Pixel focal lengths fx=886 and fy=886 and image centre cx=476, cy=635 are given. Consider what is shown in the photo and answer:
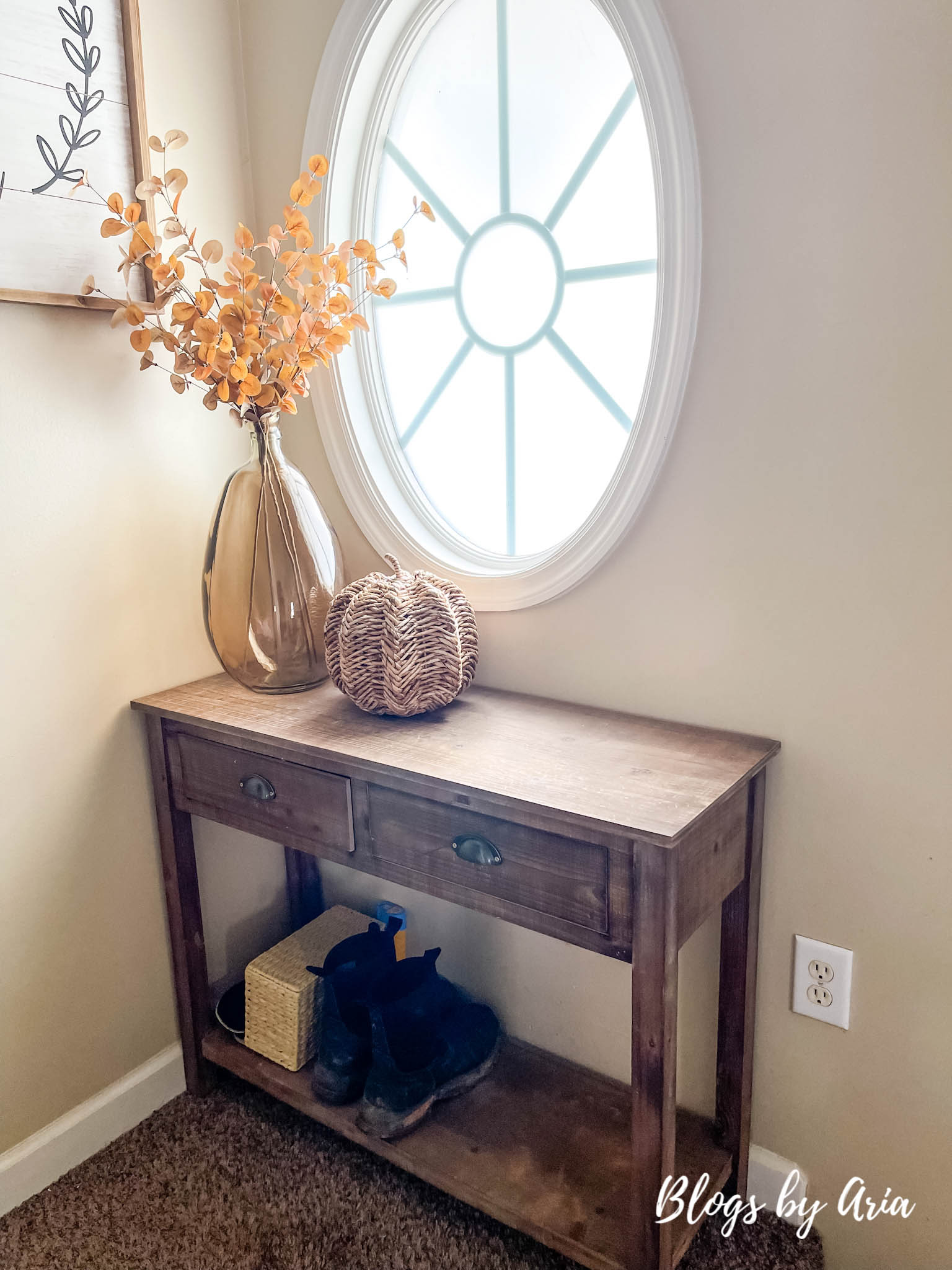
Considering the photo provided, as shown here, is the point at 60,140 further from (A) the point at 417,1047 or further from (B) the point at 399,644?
(A) the point at 417,1047

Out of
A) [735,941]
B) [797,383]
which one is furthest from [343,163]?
[735,941]

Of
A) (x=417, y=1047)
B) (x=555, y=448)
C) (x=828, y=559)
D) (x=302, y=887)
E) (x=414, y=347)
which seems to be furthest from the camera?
(x=302, y=887)

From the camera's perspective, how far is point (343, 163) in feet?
5.33

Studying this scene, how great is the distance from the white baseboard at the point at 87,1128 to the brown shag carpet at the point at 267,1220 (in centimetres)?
2

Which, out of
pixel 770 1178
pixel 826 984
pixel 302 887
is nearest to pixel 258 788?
pixel 302 887

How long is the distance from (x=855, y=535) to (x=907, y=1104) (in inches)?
31.7

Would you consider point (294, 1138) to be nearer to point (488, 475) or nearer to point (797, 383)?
point (488, 475)

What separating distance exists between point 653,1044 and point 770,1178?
1.78 feet

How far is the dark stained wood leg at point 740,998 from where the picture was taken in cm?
128

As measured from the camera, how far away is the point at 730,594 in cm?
130

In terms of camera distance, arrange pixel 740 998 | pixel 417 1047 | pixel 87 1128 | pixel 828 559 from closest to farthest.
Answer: pixel 828 559
pixel 740 998
pixel 417 1047
pixel 87 1128

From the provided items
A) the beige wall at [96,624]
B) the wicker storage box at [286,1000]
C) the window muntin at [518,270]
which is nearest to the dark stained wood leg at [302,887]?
the wicker storage box at [286,1000]

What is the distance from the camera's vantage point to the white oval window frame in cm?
123

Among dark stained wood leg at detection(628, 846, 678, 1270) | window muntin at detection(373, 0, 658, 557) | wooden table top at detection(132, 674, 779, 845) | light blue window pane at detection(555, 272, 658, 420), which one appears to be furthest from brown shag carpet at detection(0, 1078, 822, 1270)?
light blue window pane at detection(555, 272, 658, 420)
